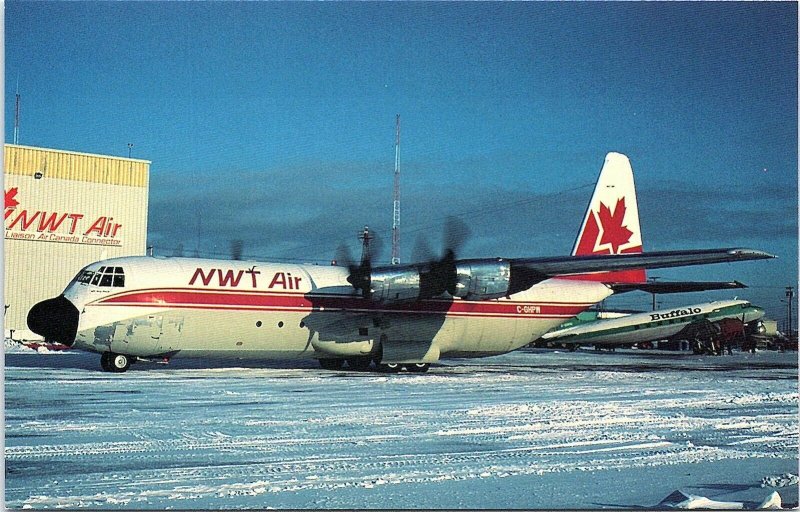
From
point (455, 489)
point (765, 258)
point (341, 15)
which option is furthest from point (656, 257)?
point (455, 489)

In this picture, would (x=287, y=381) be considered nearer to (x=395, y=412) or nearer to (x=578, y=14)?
Answer: (x=395, y=412)

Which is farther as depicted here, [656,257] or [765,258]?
[656,257]

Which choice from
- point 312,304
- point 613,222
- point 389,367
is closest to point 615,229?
point 613,222

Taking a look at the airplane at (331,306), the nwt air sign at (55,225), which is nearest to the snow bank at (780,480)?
the airplane at (331,306)

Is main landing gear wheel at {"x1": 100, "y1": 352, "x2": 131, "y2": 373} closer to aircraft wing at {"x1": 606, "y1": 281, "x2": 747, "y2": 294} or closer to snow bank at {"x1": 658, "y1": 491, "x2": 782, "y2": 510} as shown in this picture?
aircraft wing at {"x1": 606, "y1": 281, "x2": 747, "y2": 294}

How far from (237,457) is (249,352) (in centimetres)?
997

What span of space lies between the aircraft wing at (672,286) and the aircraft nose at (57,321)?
13325 millimetres

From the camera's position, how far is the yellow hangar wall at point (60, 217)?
37.4 feet

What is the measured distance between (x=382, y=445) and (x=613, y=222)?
1506 cm

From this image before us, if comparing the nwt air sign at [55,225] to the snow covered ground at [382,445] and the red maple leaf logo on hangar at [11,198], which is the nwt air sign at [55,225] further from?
the snow covered ground at [382,445]

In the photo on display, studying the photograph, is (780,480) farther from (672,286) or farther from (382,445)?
(672,286)

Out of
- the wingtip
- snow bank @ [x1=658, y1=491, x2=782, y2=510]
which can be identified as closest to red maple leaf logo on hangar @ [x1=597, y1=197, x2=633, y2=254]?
the wingtip

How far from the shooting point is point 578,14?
9.67 metres

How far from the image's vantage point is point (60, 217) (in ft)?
56.0
